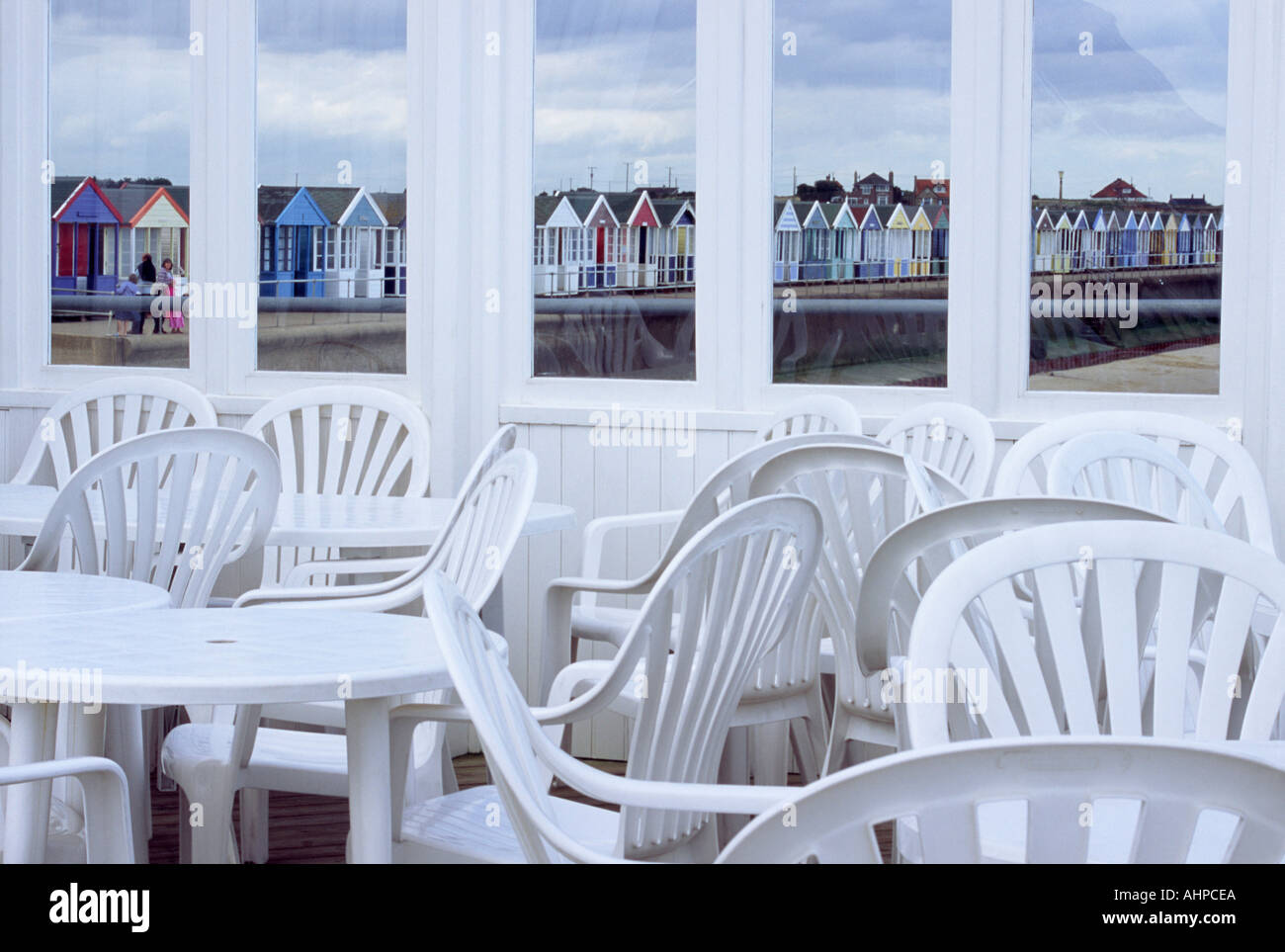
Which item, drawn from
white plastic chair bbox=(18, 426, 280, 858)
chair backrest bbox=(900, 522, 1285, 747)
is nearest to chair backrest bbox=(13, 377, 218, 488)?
white plastic chair bbox=(18, 426, 280, 858)

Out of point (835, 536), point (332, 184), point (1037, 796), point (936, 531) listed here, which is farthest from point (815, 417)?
point (1037, 796)

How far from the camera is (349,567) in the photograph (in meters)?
3.27

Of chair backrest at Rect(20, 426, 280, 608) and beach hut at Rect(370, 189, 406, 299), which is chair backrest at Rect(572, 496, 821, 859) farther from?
beach hut at Rect(370, 189, 406, 299)

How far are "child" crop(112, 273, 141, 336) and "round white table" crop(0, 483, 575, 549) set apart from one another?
48.3 inches

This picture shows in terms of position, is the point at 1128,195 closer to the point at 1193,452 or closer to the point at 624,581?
the point at 1193,452

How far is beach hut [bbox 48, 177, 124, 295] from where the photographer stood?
4.79 metres

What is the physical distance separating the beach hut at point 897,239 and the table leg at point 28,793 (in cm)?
272

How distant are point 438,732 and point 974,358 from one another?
2.02m

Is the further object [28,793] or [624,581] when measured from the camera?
[624,581]

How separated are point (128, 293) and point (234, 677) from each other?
347 cm

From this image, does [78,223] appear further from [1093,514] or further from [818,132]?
[1093,514]

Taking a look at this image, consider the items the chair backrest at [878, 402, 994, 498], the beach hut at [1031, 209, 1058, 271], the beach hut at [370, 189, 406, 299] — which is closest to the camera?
the chair backrest at [878, 402, 994, 498]

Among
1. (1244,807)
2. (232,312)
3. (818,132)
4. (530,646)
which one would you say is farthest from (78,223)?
(1244,807)

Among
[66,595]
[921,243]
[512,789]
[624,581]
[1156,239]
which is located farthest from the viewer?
[921,243]
